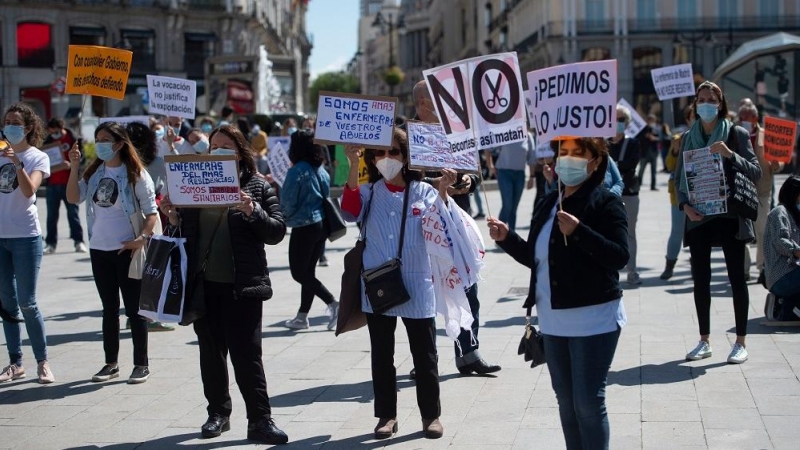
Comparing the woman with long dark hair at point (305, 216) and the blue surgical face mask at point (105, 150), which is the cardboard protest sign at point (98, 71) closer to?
the woman with long dark hair at point (305, 216)

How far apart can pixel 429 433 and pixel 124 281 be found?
2684 mm

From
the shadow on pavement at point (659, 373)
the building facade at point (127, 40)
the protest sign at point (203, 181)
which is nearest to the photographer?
the protest sign at point (203, 181)

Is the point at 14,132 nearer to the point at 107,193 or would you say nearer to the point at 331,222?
the point at 107,193

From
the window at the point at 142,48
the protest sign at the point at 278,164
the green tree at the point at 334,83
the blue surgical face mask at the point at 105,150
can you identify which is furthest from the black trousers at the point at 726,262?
the green tree at the point at 334,83

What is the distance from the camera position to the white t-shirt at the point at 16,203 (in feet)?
25.1

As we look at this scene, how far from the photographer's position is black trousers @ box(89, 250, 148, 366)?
770cm

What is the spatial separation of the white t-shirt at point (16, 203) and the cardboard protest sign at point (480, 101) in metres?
3.12

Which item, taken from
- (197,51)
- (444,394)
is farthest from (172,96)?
(197,51)

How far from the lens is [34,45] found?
49.5 metres

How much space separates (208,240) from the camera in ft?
20.5

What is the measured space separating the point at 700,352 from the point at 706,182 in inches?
46.9

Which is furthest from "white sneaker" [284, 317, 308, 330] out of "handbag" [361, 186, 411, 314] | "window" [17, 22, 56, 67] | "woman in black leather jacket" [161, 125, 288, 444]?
"window" [17, 22, 56, 67]

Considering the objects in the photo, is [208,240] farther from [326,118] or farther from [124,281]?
[124,281]

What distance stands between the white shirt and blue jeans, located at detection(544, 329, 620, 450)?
0.03 m
